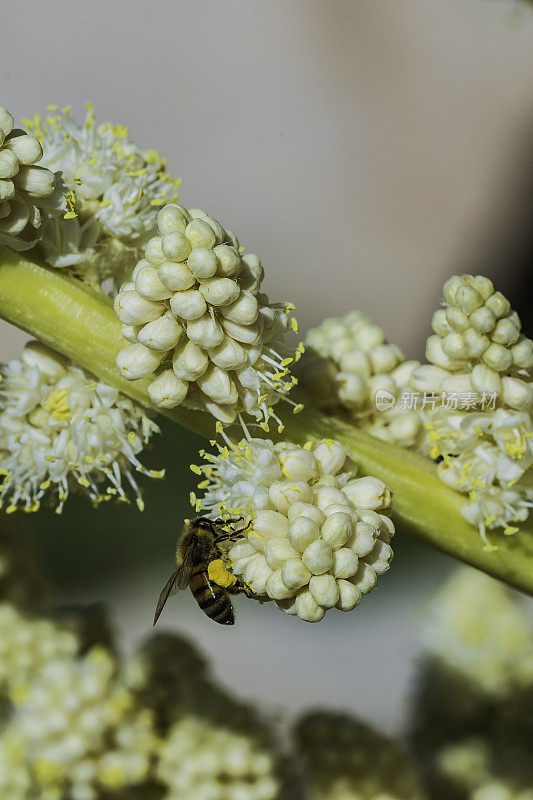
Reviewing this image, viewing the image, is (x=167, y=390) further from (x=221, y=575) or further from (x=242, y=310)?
(x=221, y=575)

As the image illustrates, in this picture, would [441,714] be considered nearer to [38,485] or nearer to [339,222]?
[38,485]

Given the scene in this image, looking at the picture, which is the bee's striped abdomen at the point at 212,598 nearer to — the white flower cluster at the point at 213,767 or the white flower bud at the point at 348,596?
the white flower bud at the point at 348,596

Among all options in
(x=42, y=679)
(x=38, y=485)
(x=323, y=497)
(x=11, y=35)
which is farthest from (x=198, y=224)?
(x=11, y=35)

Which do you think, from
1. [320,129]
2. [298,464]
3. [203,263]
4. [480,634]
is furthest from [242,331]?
[320,129]

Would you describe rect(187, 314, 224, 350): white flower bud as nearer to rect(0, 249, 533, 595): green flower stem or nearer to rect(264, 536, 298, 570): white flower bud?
rect(0, 249, 533, 595): green flower stem

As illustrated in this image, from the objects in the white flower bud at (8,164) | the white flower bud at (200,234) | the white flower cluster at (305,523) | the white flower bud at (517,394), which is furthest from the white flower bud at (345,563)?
the white flower bud at (8,164)

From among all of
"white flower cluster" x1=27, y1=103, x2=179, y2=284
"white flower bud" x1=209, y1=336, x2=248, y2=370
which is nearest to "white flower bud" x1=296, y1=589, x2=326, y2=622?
"white flower bud" x1=209, y1=336, x2=248, y2=370
